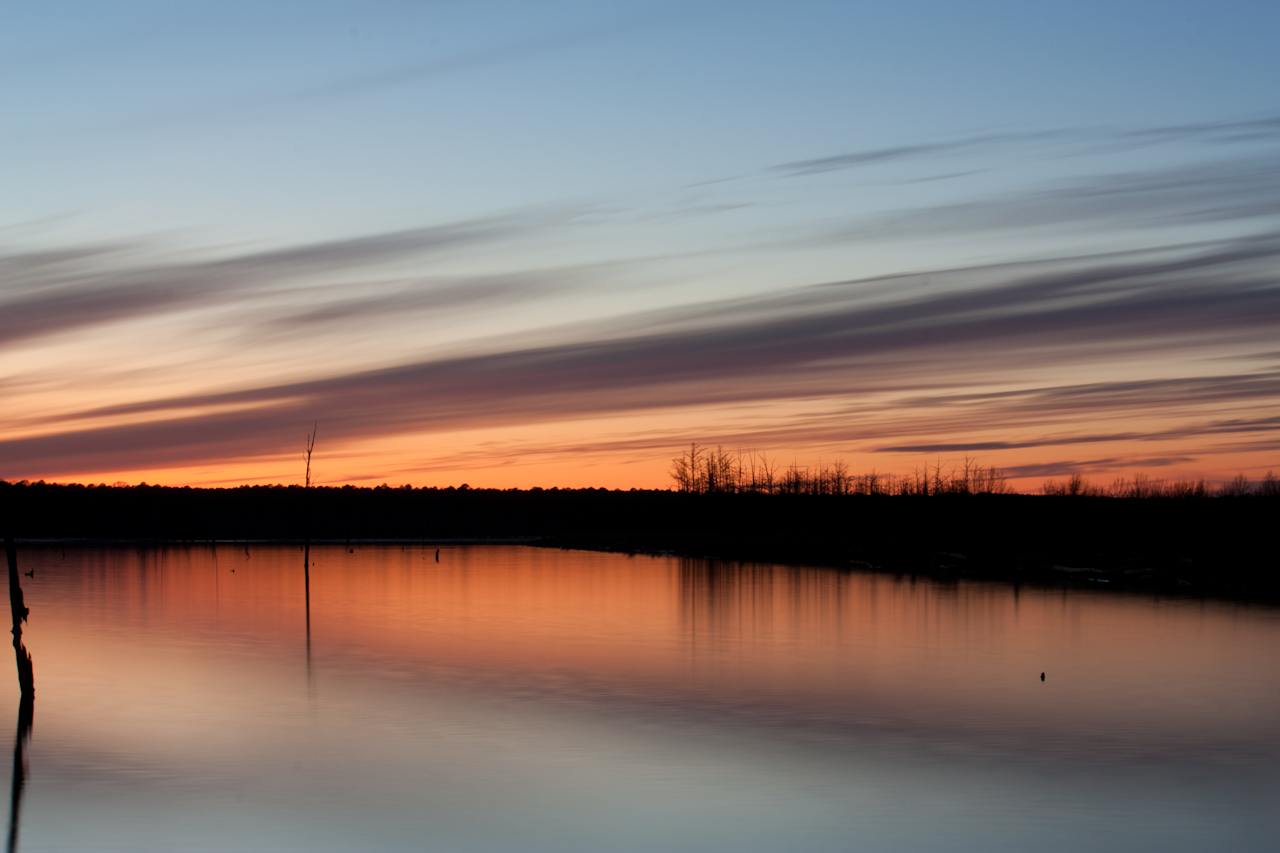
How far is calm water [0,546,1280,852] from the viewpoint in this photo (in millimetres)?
16219

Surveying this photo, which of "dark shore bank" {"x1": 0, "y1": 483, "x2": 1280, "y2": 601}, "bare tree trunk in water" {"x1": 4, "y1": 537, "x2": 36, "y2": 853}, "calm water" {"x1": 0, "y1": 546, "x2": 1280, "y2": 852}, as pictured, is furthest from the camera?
"dark shore bank" {"x1": 0, "y1": 483, "x2": 1280, "y2": 601}

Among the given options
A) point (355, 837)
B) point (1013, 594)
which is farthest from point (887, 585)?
point (355, 837)

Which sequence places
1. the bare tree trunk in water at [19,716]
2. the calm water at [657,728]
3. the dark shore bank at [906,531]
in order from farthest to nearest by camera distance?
the dark shore bank at [906,531], the bare tree trunk in water at [19,716], the calm water at [657,728]

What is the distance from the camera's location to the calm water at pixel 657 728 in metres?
16.2

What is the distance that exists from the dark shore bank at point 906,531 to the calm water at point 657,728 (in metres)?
5.77

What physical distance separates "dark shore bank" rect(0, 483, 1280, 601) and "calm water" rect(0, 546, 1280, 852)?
5.77m

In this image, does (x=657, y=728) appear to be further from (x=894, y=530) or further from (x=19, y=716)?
(x=894, y=530)

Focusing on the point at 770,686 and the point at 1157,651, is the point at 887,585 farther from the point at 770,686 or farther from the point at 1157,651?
the point at 770,686

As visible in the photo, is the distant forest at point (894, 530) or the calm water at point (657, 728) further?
the distant forest at point (894, 530)

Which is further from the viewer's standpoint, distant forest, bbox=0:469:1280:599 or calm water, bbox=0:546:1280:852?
distant forest, bbox=0:469:1280:599

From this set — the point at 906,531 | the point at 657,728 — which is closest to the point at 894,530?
the point at 906,531

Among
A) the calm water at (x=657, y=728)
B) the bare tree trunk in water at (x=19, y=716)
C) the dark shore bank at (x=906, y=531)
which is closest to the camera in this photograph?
the calm water at (x=657, y=728)

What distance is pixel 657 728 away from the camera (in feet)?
75.0

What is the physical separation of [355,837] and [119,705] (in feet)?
35.9
